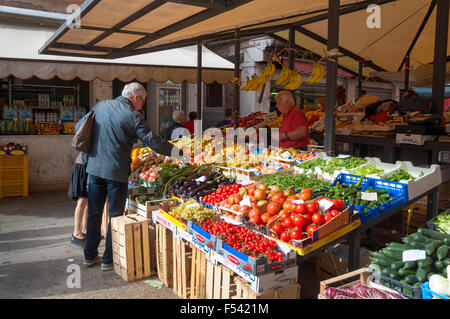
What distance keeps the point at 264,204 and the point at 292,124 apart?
2.59 meters

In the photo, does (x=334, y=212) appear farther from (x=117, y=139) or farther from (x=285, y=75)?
(x=285, y=75)

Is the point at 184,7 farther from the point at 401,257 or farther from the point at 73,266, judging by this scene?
the point at 401,257

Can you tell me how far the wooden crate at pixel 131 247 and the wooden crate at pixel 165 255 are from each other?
190 millimetres

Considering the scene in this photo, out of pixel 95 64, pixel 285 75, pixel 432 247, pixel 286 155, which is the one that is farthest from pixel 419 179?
pixel 95 64

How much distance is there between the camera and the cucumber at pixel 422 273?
2.34 metres

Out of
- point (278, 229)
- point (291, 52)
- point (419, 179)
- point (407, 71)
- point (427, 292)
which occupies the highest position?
point (291, 52)

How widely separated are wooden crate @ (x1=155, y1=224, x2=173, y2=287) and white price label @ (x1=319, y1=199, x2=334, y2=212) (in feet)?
5.40

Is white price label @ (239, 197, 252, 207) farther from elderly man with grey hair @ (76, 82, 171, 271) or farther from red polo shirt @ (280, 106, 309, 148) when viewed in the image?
red polo shirt @ (280, 106, 309, 148)

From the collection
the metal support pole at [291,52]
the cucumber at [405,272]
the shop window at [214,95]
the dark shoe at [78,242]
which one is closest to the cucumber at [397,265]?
the cucumber at [405,272]

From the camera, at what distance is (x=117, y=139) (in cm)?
419

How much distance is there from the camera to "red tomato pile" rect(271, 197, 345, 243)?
3.05 m

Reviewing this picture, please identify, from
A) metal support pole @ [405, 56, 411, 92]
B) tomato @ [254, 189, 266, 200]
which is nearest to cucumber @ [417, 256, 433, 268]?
tomato @ [254, 189, 266, 200]

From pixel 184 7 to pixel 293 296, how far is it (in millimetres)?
3892

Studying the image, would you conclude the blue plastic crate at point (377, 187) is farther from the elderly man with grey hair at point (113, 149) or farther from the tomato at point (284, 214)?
the elderly man with grey hair at point (113, 149)
